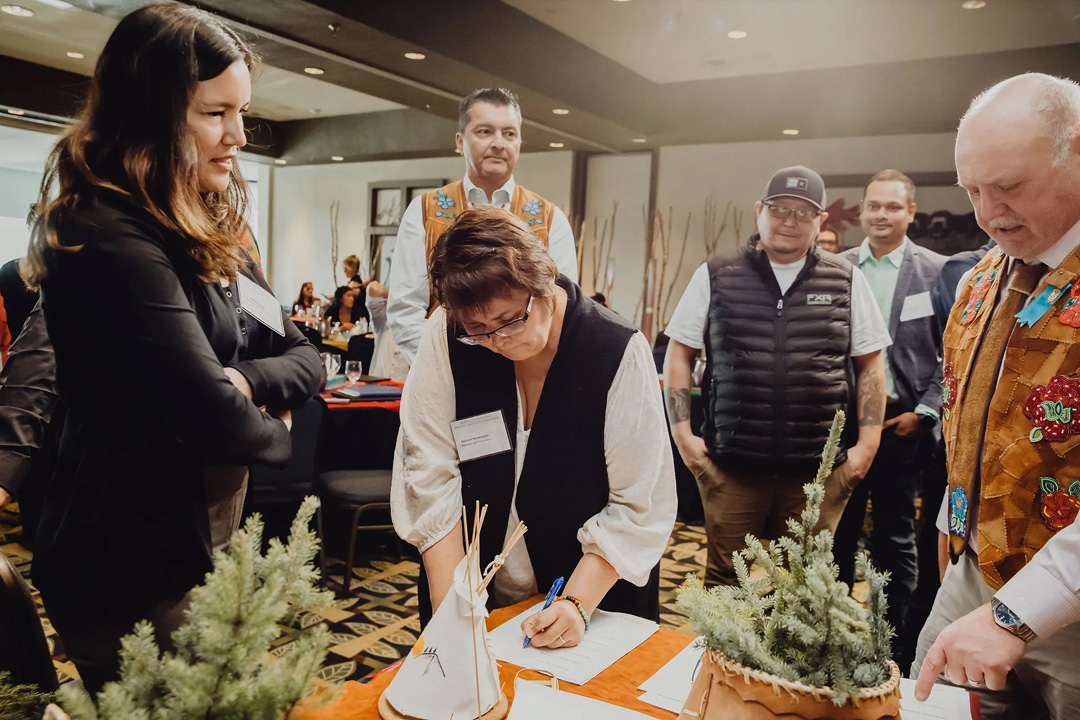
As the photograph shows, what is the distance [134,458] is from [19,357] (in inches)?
28.9

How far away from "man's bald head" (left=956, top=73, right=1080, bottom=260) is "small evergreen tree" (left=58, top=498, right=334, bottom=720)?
1203 mm

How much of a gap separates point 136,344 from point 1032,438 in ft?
4.35

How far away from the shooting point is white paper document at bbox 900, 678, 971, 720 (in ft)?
3.27

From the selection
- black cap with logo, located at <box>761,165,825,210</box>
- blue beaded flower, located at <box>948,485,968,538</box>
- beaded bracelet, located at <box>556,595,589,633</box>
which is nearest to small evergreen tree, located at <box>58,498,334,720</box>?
beaded bracelet, located at <box>556,595,589,633</box>

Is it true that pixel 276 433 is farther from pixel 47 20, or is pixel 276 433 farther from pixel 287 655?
pixel 47 20

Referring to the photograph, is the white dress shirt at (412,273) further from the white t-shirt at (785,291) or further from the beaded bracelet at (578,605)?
the beaded bracelet at (578,605)

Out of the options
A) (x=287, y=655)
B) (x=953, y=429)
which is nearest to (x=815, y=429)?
(x=953, y=429)

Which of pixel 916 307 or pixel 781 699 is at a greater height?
pixel 916 307

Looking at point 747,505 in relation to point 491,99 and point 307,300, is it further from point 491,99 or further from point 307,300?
point 307,300

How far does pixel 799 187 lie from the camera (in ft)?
8.10

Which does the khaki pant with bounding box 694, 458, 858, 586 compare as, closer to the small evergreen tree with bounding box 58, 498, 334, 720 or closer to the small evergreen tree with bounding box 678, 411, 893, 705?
the small evergreen tree with bounding box 678, 411, 893, 705

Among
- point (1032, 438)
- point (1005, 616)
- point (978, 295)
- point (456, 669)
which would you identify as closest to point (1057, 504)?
point (1032, 438)

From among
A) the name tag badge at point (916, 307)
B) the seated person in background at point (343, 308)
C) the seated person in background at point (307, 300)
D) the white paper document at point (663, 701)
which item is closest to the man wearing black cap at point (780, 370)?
the name tag badge at point (916, 307)

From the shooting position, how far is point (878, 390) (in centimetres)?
254
